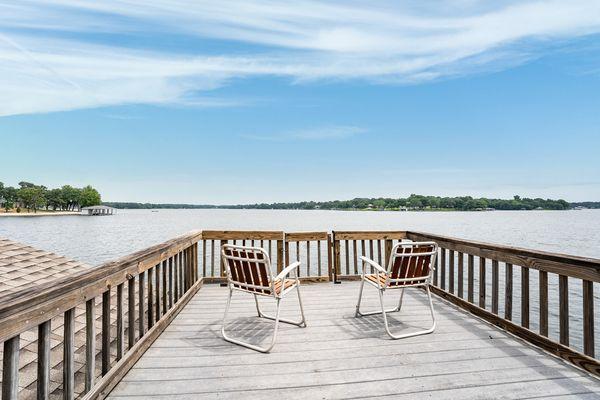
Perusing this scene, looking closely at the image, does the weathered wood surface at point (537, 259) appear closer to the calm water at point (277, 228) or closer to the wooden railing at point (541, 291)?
the wooden railing at point (541, 291)

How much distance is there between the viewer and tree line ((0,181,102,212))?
90.9 meters

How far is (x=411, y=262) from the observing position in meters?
3.29

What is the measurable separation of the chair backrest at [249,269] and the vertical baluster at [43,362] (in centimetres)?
159

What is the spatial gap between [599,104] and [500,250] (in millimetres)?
27300

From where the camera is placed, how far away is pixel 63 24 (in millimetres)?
10500

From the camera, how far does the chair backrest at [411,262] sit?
3.21m

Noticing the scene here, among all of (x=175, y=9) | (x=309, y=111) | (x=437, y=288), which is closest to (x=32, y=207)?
(x=309, y=111)

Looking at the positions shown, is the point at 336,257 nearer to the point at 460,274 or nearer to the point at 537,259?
the point at 460,274

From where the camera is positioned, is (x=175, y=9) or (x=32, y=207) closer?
(x=175, y=9)

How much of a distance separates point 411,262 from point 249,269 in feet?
5.16

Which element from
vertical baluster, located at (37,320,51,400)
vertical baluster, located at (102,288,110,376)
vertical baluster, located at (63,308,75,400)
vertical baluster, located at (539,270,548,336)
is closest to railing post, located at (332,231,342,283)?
vertical baluster, located at (539,270,548,336)

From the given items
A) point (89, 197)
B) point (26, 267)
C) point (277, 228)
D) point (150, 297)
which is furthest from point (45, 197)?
point (150, 297)

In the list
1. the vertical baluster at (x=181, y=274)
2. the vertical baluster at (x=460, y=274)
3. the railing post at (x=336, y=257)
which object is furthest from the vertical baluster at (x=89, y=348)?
the railing post at (x=336, y=257)

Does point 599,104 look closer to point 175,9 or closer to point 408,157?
point 408,157
